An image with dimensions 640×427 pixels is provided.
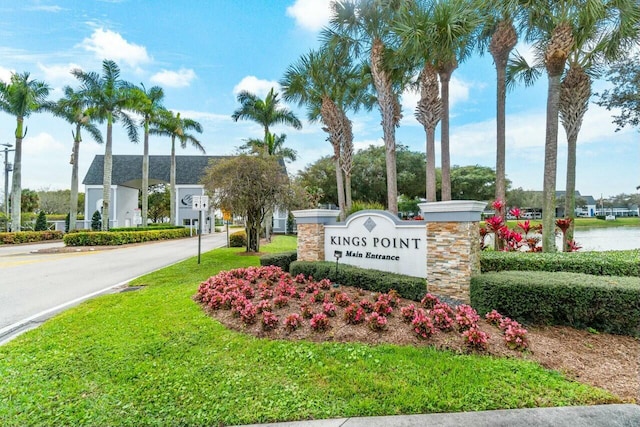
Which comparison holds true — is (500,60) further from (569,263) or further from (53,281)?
(53,281)

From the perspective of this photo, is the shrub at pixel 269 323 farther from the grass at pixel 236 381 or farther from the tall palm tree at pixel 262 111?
the tall palm tree at pixel 262 111

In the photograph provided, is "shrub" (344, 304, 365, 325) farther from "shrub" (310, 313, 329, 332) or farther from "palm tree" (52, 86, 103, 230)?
"palm tree" (52, 86, 103, 230)

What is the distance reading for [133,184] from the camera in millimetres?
35000

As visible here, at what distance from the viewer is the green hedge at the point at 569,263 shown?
557 cm

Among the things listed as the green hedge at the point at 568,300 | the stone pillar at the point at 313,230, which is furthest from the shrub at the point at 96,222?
the green hedge at the point at 568,300

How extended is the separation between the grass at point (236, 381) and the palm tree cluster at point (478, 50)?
6972 mm

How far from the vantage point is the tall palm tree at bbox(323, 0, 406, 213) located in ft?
36.4

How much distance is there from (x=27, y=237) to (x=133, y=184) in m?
14.6

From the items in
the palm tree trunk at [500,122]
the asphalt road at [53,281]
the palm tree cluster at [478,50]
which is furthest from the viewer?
the palm tree trunk at [500,122]

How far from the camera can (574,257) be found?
19.9 ft

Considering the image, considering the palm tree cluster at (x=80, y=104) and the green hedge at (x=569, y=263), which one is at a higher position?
the palm tree cluster at (x=80, y=104)

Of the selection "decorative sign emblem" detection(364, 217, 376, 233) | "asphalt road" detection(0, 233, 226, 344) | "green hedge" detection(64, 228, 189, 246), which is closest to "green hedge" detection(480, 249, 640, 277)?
"decorative sign emblem" detection(364, 217, 376, 233)

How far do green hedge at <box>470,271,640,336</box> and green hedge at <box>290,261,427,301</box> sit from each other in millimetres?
1114

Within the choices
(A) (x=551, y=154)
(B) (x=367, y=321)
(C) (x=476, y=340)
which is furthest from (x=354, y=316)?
(A) (x=551, y=154)
